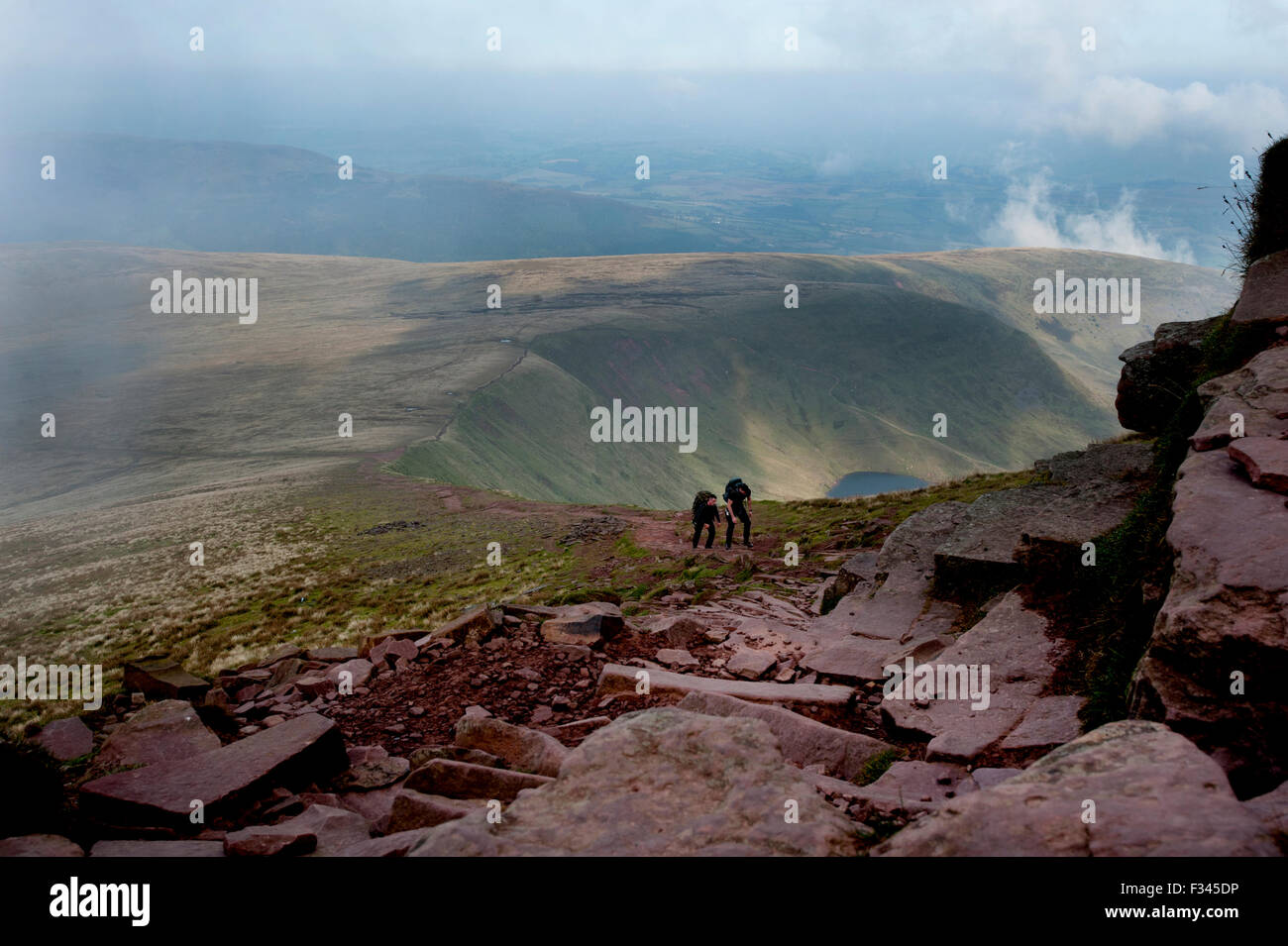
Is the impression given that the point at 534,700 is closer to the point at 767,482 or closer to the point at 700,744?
the point at 700,744

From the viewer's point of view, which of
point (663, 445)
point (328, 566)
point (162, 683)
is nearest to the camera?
point (162, 683)

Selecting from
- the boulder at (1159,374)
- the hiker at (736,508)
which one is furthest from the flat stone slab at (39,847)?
the hiker at (736,508)

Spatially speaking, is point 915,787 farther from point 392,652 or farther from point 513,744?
point 392,652

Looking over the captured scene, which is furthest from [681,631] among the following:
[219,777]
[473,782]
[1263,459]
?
[1263,459]

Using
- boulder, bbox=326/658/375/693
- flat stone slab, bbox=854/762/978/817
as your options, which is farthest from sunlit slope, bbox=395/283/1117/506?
flat stone slab, bbox=854/762/978/817

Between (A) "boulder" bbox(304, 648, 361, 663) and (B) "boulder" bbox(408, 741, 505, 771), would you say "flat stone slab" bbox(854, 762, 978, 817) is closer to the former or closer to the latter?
(B) "boulder" bbox(408, 741, 505, 771)

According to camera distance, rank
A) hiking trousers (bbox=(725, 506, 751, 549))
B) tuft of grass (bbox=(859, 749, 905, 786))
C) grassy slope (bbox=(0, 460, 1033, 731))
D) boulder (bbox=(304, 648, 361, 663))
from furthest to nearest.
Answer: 1. hiking trousers (bbox=(725, 506, 751, 549))
2. grassy slope (bbox=(0, 460, 1033, 731))
3. boulder (bbox=(304, 648, 361, 663))
4. tuft of grass (bbox=(859, 749, 905, 786))
